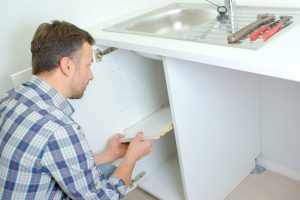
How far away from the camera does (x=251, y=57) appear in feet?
3.27

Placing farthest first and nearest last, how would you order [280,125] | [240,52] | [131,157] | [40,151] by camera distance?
[280,125] < [131,157] < [240,52] < [40,151]

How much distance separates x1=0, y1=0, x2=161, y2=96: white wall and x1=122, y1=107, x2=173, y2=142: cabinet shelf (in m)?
0.55

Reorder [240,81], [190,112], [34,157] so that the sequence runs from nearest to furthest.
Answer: [34,157] < [190,112] < [240,81]

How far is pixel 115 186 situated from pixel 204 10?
0.96 m

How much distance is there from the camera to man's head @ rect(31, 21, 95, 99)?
108 cm

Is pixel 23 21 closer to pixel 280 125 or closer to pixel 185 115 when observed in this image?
pixel 185 115

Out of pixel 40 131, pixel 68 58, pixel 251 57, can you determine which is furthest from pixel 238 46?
pixel 40 131

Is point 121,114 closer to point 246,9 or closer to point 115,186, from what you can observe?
point 115,186

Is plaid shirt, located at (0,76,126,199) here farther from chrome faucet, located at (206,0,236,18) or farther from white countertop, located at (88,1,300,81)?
chrome faucet, located at (206,0,236,18)

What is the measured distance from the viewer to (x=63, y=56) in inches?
42.8

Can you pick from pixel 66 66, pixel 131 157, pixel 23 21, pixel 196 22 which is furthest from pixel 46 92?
pixel 196 22

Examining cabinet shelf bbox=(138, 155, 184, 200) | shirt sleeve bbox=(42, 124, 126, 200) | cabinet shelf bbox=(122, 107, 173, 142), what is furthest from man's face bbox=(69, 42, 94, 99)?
cabinet shelf bbox=(138, 155, 184, 200)

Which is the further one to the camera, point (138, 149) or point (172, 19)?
point (172, 19)

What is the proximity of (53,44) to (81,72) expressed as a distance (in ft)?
0.41
